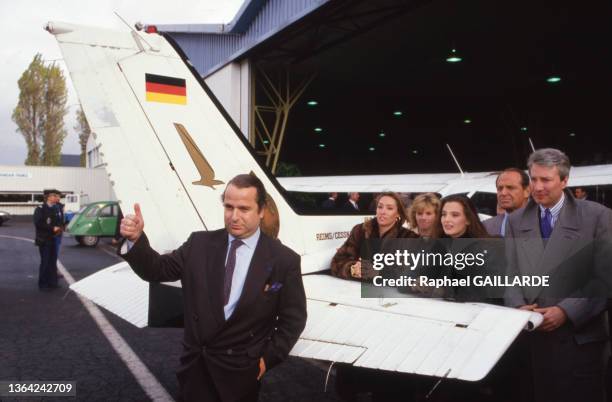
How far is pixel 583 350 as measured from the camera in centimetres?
287

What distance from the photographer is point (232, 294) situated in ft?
8.41

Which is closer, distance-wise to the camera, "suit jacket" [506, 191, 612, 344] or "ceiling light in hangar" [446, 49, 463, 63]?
"suit jacket" [506, 191, 612, 344]

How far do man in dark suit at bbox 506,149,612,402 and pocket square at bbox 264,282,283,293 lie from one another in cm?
157

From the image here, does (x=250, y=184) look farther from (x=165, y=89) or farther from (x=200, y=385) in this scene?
(x=165, y=89)

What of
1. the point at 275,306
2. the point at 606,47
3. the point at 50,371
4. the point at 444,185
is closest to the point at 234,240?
the point at 275,306

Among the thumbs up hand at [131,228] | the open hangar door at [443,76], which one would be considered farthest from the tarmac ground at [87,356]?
the open hangar door at [443,76]

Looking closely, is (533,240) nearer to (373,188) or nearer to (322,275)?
(322,275)

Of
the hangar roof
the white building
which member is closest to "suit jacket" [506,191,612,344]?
the hangar roof

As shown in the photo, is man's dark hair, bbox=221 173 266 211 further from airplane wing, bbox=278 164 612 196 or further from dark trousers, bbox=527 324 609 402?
airplane wing, bbox=278 164 612 196

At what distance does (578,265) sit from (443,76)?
63.2 feet

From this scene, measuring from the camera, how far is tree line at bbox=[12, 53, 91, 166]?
2020 inches

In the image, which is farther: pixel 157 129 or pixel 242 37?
pixel 242 37

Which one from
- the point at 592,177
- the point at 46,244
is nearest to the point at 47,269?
the point at 46,244

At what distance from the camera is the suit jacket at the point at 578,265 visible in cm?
284
